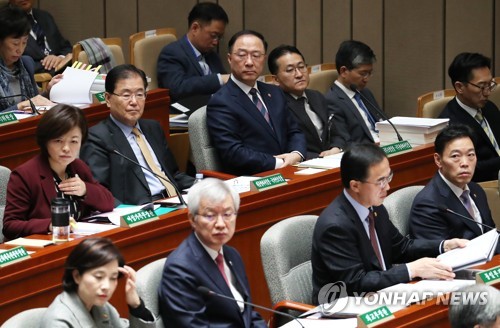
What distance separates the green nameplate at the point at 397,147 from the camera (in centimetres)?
539

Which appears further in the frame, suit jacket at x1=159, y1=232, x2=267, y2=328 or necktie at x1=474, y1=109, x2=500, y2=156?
necktie at x1=474, y1=109, x2=500, y2=156

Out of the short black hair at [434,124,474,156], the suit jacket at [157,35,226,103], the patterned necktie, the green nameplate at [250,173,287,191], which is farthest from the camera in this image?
the suit jacket at [157,35,226,103]

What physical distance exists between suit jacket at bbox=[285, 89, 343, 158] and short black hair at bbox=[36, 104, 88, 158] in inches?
75.9

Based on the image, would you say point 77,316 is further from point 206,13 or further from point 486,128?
point 206,13

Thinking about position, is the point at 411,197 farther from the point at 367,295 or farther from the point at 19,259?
the point at 19,259

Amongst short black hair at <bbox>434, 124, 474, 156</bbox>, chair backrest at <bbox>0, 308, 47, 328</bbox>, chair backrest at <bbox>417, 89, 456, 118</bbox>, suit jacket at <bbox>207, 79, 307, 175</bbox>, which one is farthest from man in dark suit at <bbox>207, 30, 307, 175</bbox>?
chair backrest at <bbox>0, 308, 47, 328</bbox>

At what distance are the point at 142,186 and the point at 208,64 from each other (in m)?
2.06

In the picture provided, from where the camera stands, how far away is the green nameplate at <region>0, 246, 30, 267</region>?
3721 millimetres

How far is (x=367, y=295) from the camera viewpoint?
391 cm

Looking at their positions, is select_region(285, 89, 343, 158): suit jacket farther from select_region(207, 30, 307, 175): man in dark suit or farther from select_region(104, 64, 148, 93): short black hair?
select_region(104, 64, 148, 93): short black hair

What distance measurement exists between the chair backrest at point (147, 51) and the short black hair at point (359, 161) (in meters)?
3.04

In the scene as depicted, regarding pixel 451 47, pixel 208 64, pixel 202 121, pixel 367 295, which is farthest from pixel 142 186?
pixel 451 47

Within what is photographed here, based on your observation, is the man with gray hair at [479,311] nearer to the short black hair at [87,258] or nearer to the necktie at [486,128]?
the short black hair at [87,258]

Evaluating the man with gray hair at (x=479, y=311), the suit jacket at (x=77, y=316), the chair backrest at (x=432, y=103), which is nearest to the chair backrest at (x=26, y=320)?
the suit jacket at (x=77, y=316)
